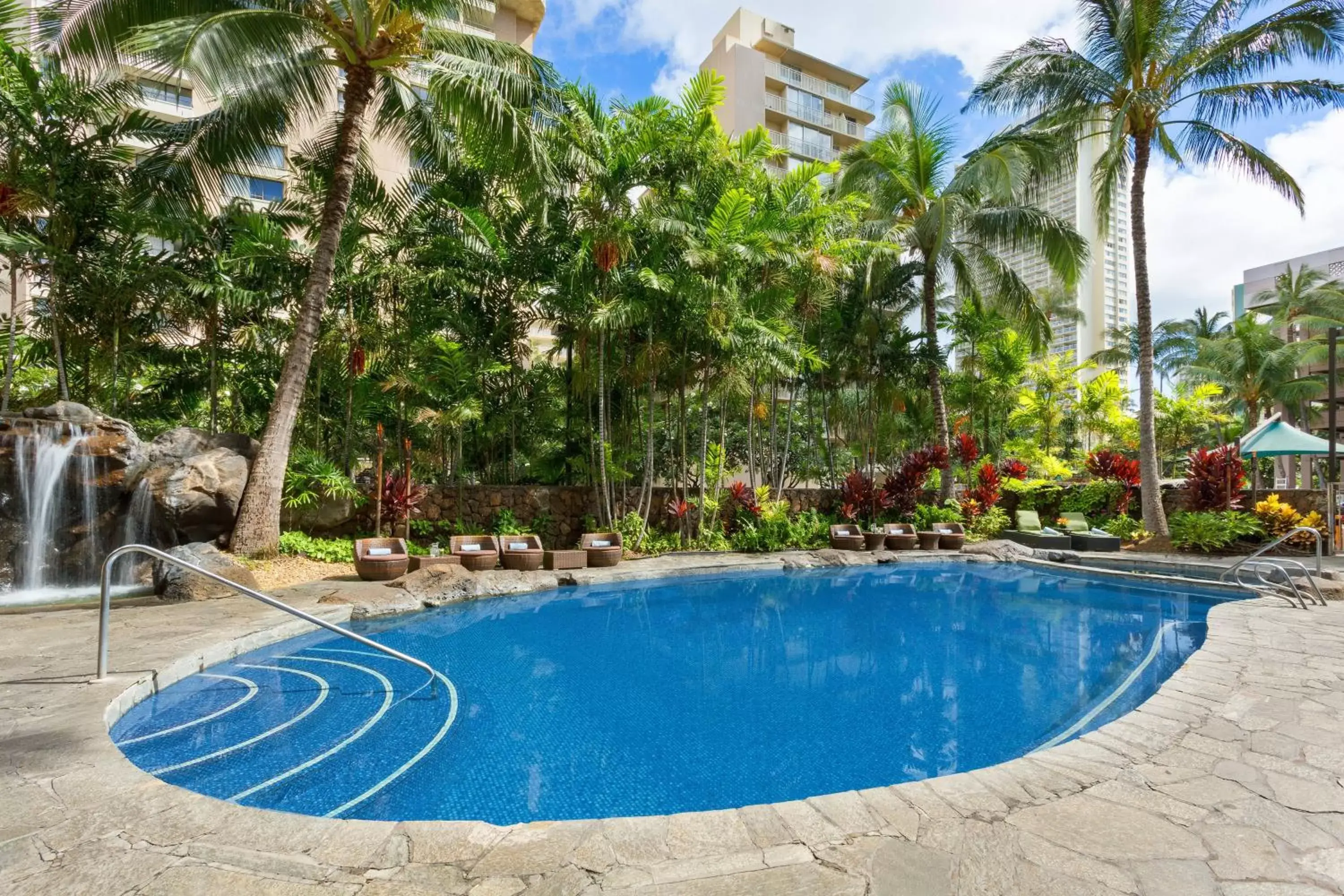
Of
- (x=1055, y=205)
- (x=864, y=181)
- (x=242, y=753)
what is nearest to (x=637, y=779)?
(x=242, y=753)

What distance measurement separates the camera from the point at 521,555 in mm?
10344

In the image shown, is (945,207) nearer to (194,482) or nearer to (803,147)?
(194,482)

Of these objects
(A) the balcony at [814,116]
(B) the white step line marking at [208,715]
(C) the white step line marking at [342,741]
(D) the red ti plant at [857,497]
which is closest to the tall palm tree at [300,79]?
(C) the white step line marking at [342,741]

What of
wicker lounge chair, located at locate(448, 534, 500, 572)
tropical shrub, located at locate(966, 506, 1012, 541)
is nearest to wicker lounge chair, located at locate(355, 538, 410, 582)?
wicker lounge chair, located at locate(448, 534, 500, 572)

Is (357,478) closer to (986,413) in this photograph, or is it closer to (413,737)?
(413,737)

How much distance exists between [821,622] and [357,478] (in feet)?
28.0

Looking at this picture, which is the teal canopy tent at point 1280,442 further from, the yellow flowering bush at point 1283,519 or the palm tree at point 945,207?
the palm tree at point 945,207

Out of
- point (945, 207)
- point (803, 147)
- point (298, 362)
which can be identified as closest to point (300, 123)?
point (298, 362)

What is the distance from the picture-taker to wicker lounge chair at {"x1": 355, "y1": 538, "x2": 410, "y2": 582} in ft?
30.0

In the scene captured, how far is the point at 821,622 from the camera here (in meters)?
8.16

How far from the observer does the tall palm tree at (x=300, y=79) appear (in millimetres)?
8688

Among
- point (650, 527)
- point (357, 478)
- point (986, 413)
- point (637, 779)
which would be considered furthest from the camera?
point (986, 413)

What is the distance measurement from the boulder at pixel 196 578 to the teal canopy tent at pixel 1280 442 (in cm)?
1845

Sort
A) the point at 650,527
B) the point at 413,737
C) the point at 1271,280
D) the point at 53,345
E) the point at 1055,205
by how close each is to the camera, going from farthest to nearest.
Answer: the point at 1271,280
the point at 1055,205
the point at 650,527
the point at 53,345
the point at 413,737
